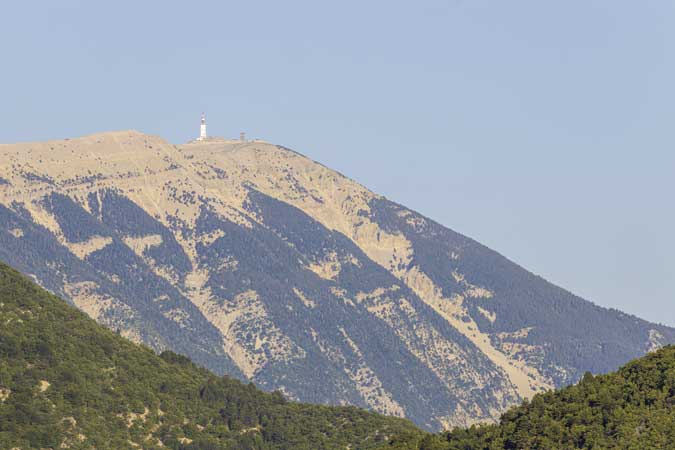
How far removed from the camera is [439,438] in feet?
623

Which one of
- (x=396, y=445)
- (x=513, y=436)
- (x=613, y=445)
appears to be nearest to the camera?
(x=613, y=445)

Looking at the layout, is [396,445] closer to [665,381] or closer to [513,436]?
[513,436]

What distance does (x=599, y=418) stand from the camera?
575ft

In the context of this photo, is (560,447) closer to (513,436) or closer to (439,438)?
(513,436)

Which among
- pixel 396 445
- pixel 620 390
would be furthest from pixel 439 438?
pixel 620 390

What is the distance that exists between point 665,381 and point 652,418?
9.30m

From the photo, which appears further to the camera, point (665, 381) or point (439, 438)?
point (439, 438)

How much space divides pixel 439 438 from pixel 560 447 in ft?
65.0

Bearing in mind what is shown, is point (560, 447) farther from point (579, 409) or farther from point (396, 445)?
point (396, 445)

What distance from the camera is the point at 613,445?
550ft

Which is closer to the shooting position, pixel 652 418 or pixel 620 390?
pixel 652 418

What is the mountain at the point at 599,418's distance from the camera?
168500 millimetres

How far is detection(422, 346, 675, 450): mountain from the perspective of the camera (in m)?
168

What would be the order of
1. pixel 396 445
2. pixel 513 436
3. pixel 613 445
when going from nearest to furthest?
pixel 613 445, pixel 513 436, pixel 396 445
